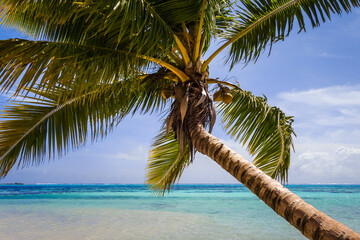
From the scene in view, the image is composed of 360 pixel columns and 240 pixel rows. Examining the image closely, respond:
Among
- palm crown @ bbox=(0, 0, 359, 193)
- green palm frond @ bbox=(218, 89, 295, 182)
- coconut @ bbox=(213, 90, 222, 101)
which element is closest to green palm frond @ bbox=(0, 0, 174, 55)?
palm crown @ bbox=(0, 0, 359, 193)

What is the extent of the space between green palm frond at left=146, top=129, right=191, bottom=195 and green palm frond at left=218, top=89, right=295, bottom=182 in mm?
1344

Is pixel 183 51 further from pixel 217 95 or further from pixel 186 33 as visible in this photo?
pixel 217 95

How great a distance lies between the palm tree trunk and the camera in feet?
6.75

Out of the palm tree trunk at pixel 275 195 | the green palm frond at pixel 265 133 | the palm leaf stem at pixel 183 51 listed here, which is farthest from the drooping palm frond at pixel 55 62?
the green palm frond at pixel 265 133

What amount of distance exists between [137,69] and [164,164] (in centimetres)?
270

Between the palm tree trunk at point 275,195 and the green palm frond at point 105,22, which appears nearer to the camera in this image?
the palm tree trunk at point 275,195

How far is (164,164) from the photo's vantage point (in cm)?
644

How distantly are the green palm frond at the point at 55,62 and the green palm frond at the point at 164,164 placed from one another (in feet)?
8.39

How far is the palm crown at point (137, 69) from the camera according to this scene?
3.50 m

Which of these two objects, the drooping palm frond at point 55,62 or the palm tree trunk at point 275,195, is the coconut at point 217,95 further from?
the drooping palm frond at point 55,62

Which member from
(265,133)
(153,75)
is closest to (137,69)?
(153,75)

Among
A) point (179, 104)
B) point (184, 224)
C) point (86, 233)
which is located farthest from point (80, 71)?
point (184, 224)

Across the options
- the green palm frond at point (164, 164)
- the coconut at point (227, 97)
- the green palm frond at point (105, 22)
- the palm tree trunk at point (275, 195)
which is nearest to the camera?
the palm tree trunk at point (275, 195)

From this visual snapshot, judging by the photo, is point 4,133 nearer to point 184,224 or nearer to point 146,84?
point 146,84
